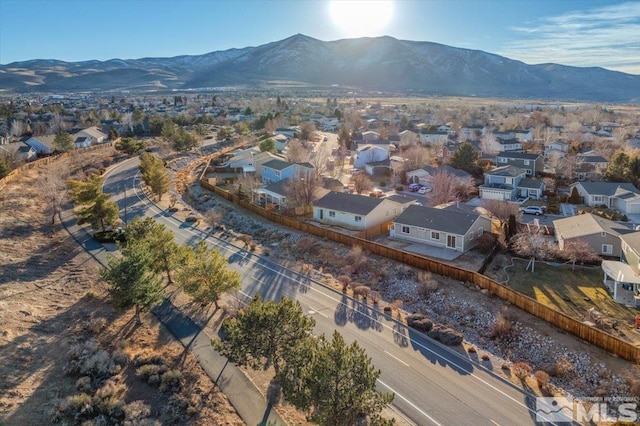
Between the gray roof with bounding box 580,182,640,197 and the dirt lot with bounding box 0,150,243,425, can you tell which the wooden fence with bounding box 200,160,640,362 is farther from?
the gray roof with bounding box 580,182,640,197

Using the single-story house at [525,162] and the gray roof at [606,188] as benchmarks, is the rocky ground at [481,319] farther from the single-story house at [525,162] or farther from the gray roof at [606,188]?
the single-story house at [525,162]

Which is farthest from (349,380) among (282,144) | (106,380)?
(282,144)

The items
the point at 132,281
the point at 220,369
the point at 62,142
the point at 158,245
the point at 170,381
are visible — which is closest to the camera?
the point at 170,381

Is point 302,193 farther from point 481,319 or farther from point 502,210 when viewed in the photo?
point 481,319

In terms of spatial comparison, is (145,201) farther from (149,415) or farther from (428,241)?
(149,415)

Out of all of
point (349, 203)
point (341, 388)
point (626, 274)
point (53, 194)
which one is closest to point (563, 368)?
point (626, 274)

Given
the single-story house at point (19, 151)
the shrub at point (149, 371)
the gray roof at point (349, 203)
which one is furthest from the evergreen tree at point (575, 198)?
the single-story house at point (19, 151)
